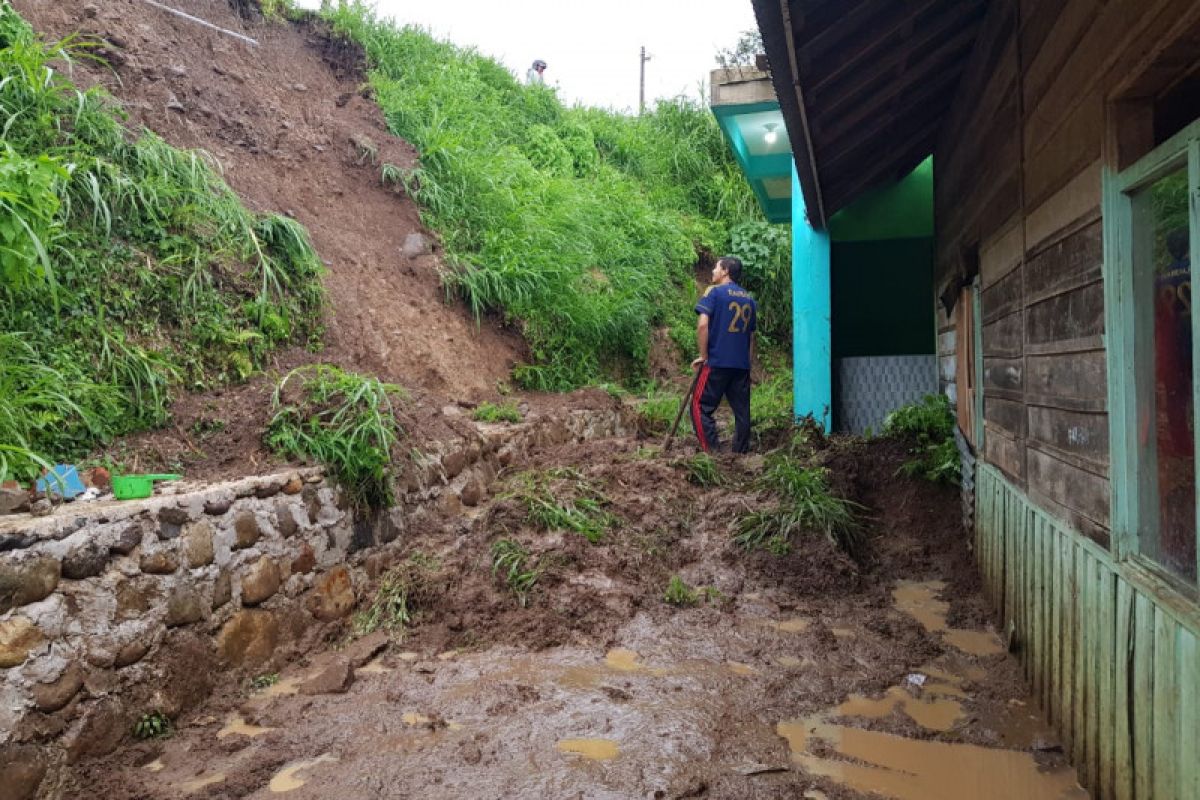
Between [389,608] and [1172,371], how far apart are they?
3526mm

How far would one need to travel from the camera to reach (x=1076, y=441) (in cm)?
275

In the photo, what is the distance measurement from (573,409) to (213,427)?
3.65m

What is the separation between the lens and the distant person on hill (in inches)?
575

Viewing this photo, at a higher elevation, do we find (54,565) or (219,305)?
(219,305)

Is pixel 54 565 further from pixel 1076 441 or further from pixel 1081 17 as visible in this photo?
pixel 1081 17

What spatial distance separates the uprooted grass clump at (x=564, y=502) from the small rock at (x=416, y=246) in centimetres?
301

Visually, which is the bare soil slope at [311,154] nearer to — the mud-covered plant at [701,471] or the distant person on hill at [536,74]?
the mud-covered plant at [701,471]

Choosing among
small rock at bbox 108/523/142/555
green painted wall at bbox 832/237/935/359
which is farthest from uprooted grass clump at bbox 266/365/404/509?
green painted wall at bbox 832/237/935/359

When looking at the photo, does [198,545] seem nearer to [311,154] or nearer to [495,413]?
[495,413]

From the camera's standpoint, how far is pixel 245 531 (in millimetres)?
3631

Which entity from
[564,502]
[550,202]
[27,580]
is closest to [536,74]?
[550,202]

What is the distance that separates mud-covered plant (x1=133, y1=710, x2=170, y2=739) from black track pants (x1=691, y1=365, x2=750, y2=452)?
4777 millimetres

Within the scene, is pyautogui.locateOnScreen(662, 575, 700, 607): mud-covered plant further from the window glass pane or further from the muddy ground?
the window glass pane

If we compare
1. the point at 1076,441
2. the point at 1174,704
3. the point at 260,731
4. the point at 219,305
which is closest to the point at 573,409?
the point at 219,305
